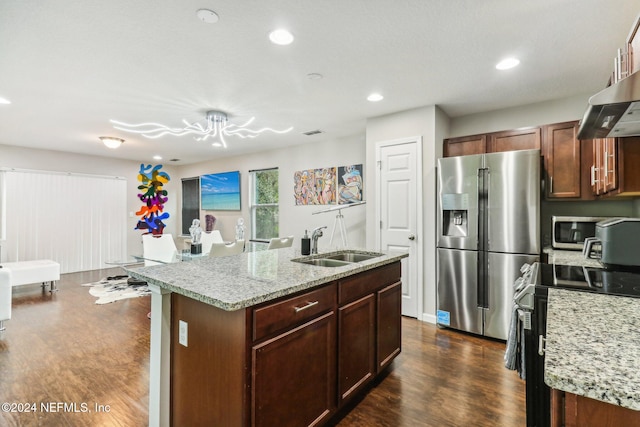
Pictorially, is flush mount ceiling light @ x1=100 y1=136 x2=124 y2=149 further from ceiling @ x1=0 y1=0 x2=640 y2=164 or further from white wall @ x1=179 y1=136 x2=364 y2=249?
white wall @ x1=179 y1=136 x2=364 y2=249

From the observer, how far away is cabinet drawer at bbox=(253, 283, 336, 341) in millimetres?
1329

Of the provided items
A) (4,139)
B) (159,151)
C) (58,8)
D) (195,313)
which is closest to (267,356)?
(195,313)

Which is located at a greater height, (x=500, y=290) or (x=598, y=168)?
(x=598, y=168)

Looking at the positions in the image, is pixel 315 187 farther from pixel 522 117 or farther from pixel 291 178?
pixel 522 117

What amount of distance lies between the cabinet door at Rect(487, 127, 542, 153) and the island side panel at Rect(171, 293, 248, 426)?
3244 millimetres

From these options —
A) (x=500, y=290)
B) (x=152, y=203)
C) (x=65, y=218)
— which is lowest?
(x=500, y=290)

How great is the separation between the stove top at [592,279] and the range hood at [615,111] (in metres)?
0.80

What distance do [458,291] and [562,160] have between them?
1.64m

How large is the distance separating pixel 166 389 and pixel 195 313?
1.64 feet

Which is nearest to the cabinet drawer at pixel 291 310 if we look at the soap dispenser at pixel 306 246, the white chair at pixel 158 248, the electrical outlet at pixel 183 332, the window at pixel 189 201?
the electrical outlet at pixel 183 332

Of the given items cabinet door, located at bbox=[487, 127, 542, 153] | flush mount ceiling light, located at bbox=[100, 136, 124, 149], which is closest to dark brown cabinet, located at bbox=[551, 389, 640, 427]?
cabinet door, located at bbox=[487, 127, 542, 153]

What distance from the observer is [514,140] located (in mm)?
3248

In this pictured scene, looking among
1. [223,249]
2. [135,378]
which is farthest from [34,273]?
[135,378]

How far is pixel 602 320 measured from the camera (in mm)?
1005
